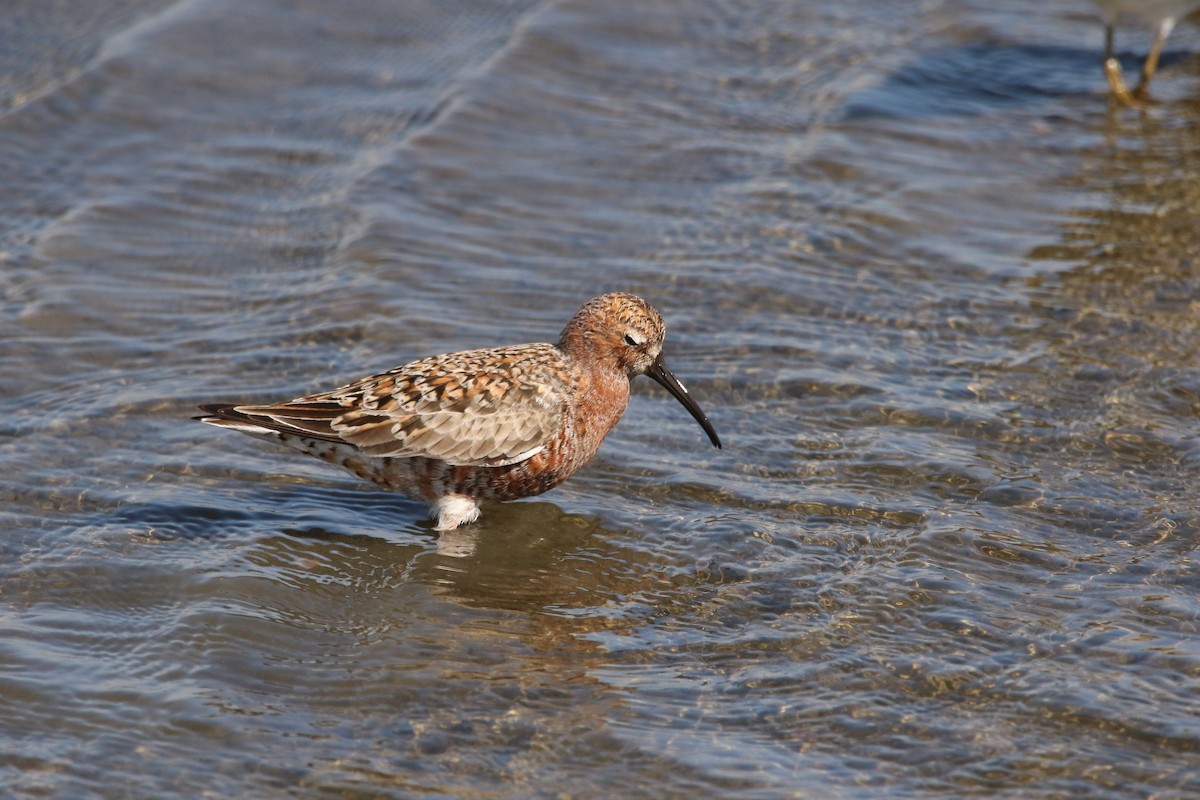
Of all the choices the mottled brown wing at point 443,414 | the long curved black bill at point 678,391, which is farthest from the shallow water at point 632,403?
the mottled brown wing at point 443,414

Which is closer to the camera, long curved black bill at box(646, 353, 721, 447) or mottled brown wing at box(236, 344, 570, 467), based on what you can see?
mottled brown wing at box(236, 344, 570, 467)

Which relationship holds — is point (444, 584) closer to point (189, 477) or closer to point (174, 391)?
point (189, 477)

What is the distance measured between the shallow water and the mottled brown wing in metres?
0.53

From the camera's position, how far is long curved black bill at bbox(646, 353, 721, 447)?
8.55 m

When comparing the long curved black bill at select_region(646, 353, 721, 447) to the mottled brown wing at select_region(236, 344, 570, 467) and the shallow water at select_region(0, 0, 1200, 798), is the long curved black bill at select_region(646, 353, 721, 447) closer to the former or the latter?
the shallow water at select_region(0, 0, 1200, 798)

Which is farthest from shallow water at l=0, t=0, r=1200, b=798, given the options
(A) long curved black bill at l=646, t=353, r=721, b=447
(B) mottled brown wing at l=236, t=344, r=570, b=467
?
A: (B) mottled brown wing at l=236, t=344, r=570, b=467

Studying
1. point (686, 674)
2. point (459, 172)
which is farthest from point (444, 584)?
point (459, 172)

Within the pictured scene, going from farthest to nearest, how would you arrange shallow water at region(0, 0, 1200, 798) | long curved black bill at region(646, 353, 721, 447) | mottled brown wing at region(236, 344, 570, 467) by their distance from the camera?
long curved black bill at region(646, 353, 721, 447), mottled brown wing at region(236, 344, 570, 467), shallow water at region(0, 0, 1200, 798)

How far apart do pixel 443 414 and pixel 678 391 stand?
1357 millimetres

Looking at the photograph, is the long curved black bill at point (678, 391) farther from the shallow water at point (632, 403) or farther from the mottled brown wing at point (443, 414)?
the mottled brown wing at point (443, 414)

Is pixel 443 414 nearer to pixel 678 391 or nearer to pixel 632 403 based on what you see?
pixel 678 391

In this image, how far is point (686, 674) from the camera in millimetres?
6770

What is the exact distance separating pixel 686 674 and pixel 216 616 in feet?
7.21

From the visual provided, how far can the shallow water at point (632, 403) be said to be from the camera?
6.36 m
